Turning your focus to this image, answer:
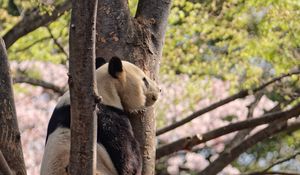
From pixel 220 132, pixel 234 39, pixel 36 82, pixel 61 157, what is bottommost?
pixel 36 82

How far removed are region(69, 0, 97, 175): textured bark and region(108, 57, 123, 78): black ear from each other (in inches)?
41.7

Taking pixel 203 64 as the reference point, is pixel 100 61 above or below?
above

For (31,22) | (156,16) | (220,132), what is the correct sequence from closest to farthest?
(156,16), (220,132), (31,22)

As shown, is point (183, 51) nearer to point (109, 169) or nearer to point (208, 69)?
point (208, 69)

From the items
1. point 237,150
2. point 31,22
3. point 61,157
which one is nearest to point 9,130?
point 61,157

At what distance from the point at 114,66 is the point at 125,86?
277mm

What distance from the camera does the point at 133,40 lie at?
3725 mm

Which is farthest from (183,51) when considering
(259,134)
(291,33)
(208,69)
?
(259,134)

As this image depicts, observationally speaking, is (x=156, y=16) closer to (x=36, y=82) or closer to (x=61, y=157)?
(x=61, y=157)

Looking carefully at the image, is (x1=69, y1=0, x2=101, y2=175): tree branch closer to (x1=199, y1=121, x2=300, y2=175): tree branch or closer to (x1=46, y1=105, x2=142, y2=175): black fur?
(x1=46, y1=105, x2=142, y2=175): black fur

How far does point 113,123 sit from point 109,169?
0.25 metres

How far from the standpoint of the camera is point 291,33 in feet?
24.2

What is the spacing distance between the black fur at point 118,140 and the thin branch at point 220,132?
52.7 inches

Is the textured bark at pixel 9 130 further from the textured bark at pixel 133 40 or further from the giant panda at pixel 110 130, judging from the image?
the textured bark at pixel 133 40
